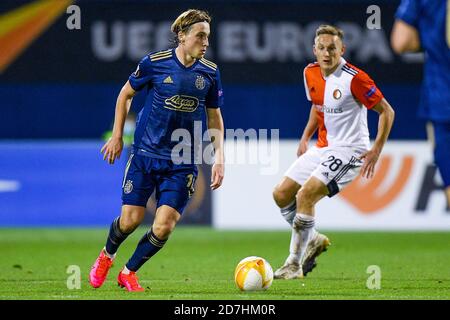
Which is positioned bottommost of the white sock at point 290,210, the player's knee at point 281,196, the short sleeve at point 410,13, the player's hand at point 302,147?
the white sock at point 290,210

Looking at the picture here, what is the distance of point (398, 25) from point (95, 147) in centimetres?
1031

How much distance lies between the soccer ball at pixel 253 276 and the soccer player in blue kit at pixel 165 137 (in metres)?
0.67

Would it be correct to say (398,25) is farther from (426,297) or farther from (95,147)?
(95,147)

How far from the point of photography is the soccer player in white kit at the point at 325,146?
384 inches

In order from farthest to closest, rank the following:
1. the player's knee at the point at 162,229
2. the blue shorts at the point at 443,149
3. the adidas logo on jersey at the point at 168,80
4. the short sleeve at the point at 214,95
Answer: the short sleeve at the point at 214,95
the adidas logo on jersey at the point at 168,80
the player's knee at the point at 162,229
the blue shorts at the point at 443,149

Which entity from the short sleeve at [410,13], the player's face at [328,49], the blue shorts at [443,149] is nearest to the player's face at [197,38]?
the player's face at [328,49]

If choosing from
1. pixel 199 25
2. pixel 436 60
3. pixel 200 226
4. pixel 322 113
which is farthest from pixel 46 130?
pixel 436 60

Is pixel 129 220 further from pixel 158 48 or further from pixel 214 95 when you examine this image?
pixel 158 48

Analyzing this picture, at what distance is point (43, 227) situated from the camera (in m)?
16.3

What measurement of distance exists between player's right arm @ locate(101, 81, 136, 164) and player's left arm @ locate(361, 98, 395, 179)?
2.09 metres

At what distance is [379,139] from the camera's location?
30.6 ft

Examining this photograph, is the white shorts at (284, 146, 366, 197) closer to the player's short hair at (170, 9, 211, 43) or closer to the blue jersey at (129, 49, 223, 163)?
the blue jersey at (129, 49, 223, 163)

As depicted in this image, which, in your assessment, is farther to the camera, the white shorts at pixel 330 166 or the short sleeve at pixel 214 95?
the white shorts at pixel 330 166

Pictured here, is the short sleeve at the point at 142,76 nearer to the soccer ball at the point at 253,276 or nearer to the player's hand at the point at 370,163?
the soccer ball at the point at 253,276
